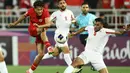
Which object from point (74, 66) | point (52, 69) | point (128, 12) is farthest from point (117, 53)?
point (74, 66)

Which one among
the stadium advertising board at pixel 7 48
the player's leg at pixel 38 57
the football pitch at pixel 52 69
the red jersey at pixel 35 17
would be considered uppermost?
the red jersey at pixel 35 17

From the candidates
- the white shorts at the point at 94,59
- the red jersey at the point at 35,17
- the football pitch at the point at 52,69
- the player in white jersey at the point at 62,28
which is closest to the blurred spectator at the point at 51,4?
the football pitch at the point at 52,69

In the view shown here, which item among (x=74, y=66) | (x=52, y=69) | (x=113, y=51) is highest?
(x=74, y=66)

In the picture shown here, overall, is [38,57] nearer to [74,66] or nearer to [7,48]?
[74,66]

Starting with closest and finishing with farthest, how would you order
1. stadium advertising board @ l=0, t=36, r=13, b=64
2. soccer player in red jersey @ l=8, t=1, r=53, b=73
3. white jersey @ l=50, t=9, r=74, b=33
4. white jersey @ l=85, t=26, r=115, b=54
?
white jersey @ l=85, t=26, r=115, b=54 → soccer player in red jersey @ l=8, t=1, r=53, b=73 → white jersey @ l=50, t=9, r=74, b=33 → stadium advertising board @ l=0, t=36, r=13, b=64

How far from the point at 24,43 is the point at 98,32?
797 centimetres

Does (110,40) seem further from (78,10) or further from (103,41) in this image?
(103,41)

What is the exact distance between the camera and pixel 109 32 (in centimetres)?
1410

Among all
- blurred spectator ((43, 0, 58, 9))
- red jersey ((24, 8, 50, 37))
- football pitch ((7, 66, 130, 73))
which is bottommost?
football pitch ((7, 66, 130, 73))

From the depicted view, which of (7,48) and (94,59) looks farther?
(7,48)

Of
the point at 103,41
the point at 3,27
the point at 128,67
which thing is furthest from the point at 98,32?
the point at 3,27

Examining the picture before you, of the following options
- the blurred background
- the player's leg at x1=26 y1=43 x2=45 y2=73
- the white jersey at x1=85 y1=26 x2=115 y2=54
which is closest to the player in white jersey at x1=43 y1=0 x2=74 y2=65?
the player's leg at x1=26 y1=43 x2=45 y2=73

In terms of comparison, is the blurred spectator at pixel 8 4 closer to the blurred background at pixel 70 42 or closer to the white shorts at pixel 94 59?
the blurred background at pixel 70 42

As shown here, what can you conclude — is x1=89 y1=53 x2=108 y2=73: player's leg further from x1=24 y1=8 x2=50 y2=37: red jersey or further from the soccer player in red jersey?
x1=24 y1=8 x2=50 y2=37: red jersey
